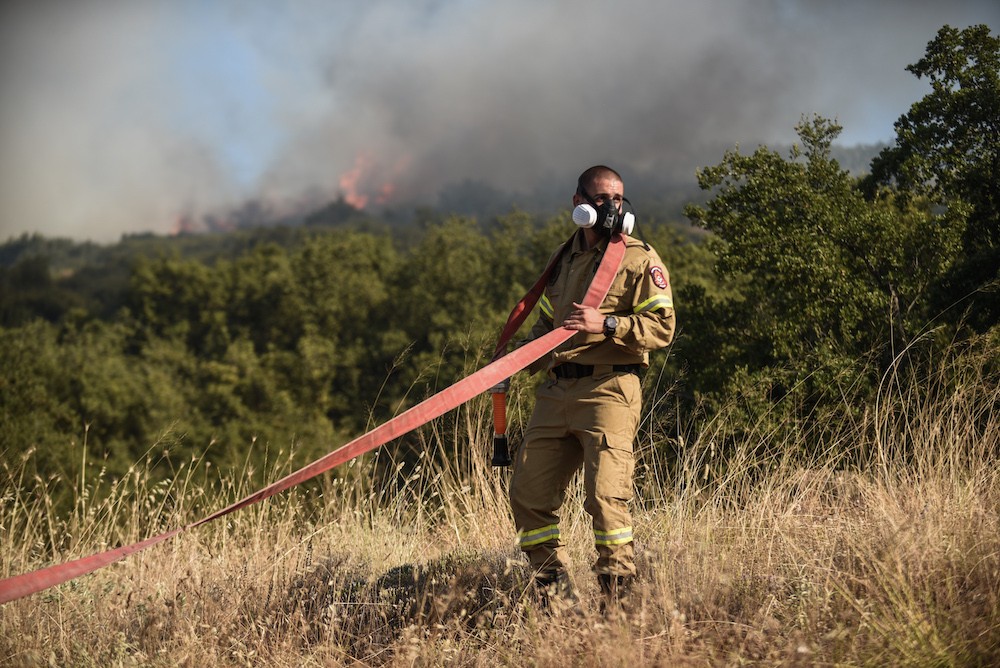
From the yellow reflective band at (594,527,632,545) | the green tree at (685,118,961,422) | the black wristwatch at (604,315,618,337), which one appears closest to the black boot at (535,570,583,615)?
the yellow reflective band at (594,527,632,545)

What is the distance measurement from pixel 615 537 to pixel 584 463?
0.37 m

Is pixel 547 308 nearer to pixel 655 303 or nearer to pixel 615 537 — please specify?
pixel 655 303

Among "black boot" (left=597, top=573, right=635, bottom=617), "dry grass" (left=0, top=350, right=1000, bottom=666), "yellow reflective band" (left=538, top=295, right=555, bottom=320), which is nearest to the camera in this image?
"dry grass" (left=0, top=350, right=1000, bottom=666)

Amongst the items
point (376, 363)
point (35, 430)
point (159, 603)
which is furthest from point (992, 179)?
point (376, 363)

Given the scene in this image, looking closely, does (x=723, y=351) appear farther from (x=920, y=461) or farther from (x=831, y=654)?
(x=831, y=654)

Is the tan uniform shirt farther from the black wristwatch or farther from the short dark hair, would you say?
the short dark hair

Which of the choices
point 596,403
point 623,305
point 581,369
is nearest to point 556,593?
point 596,403

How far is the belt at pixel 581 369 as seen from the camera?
368 centimetres

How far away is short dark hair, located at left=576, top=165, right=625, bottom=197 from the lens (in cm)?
384

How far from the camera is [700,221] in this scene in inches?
404

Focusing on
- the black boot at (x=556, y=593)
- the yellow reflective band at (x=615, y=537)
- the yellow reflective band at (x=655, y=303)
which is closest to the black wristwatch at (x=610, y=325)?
the yellow reflective band at (x=655, y=303)

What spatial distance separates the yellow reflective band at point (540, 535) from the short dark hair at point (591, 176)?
5.06 feet

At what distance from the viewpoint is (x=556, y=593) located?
3.46m

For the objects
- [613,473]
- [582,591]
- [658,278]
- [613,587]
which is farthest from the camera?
[658,278]
